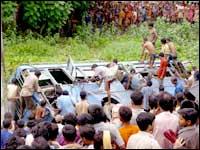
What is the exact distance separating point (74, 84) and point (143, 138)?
5839 mm

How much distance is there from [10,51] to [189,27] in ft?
20.4

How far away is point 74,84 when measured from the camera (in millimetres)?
11289

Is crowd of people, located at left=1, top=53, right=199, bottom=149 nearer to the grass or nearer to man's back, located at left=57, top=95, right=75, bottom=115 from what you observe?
man's back, located at left=57, top=95, right=75, bottom=115

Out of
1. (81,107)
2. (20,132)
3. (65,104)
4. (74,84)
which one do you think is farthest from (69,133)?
(74,84)

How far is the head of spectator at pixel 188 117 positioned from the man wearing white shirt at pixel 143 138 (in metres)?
0.34

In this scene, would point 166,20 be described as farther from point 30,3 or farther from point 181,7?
point 30,3

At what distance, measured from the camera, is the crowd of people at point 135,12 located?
19006mm

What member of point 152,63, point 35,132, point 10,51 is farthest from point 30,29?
point 35,132

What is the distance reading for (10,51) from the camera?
624 inches

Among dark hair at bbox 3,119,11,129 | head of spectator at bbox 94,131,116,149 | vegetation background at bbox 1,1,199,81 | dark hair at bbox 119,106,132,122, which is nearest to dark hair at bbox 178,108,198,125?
dark hair at bbox 119,106,132,122

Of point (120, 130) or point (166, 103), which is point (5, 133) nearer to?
point (120, 130)

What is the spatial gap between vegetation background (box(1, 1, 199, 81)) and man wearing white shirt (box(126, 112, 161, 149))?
834 cm

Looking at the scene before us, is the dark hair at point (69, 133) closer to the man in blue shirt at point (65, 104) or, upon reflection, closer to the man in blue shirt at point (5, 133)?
the man in blue shirt at point (5, 133)

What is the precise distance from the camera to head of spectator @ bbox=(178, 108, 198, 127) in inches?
229
